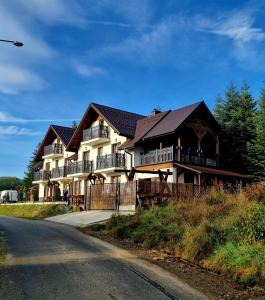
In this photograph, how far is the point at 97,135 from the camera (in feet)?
129

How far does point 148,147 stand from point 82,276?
26654mm

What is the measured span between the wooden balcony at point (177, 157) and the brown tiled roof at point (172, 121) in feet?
4.51

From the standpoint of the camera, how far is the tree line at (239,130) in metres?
34.2

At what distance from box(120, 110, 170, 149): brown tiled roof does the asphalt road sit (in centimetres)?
2107

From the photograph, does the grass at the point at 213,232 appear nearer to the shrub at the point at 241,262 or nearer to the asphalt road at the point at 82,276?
the shrub at the point at 241,262

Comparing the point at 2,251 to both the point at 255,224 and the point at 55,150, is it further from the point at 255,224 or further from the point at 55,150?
the point at 55,150

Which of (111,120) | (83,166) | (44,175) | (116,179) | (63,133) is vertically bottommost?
(116,179)

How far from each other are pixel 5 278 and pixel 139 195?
1519 centimetres

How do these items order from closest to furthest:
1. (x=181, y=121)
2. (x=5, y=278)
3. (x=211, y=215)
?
(x=5, y=278), (x=211, y=215), (x=181, y=121)

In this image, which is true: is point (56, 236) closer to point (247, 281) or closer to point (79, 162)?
point (247, 281)

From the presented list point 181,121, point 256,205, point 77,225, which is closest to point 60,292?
point 256,205

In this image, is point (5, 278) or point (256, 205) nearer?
point (5, 278)

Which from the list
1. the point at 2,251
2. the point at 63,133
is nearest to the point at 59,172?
the point at 63,133

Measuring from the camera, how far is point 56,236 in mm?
16688
